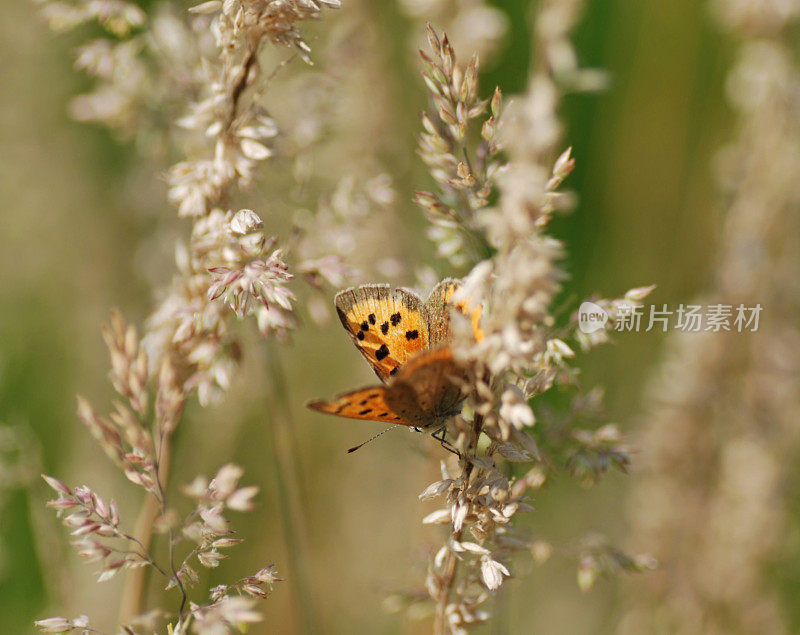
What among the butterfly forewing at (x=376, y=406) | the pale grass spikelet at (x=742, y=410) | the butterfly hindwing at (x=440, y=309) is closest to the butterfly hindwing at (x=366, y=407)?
the butterfly forewing at (x=376, y=406)

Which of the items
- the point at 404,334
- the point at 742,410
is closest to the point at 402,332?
the point at 404,334

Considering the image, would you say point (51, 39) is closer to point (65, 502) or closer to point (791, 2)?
point (65, 502)

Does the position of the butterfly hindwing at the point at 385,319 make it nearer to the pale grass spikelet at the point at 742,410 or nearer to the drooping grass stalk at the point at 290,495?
the drooping grass stalk at the point at 290,495

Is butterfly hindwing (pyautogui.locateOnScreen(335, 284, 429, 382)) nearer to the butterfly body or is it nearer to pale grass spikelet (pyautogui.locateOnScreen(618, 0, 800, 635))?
the butterfly body

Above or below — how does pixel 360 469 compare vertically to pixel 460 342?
A: above

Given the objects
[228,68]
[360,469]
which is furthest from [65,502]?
[360,469]
